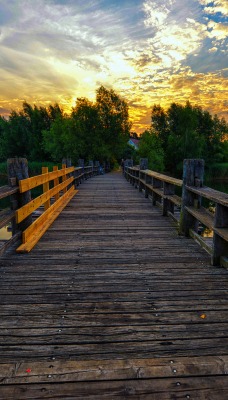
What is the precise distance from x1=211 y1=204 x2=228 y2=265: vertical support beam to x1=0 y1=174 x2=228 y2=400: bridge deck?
181 mm

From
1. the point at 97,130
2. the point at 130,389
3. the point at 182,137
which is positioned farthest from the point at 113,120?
the point at 130,389

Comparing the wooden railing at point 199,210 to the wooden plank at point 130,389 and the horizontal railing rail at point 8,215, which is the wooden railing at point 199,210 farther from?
the horizontal railing rail at point 8,215

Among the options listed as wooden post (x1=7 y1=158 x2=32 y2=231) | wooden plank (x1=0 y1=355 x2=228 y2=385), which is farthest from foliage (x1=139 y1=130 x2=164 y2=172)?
wooden plank (x1=0 y1=355 x2=228 y2=385)

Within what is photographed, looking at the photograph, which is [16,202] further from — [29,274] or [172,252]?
[172,252]

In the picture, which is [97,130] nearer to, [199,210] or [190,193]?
[190,193]

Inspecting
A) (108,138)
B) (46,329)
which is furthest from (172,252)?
(108,138)

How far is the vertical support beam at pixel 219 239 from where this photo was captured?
3.54m

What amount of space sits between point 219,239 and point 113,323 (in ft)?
6.90

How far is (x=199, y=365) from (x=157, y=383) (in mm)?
359

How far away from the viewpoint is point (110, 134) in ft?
151

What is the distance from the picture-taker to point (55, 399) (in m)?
1.55

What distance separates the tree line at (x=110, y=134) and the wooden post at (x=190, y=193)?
39119mm

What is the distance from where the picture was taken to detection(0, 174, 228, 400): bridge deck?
167cm

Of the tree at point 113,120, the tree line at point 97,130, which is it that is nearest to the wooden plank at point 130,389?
the tree line at point 97,130
